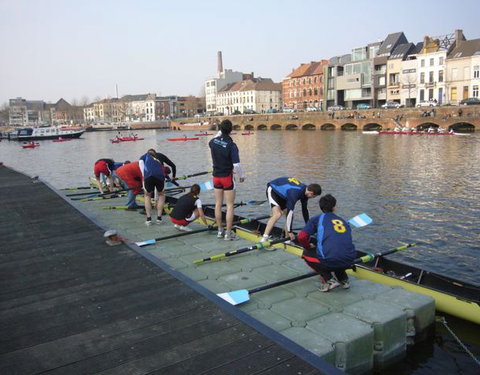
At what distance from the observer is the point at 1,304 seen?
607 cm

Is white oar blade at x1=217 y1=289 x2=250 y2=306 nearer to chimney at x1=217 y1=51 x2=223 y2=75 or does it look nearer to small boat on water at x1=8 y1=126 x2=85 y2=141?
small boat on water at x1=8 y1=126 x2=85 y2=141

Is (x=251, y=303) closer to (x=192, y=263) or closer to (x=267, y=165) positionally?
(x=192, y=263)

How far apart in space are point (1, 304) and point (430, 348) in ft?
23.3

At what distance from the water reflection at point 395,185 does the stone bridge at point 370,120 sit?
1576 centimetres

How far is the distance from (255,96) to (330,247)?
452 feet

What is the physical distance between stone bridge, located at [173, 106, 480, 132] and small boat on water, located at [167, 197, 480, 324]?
60461 mm

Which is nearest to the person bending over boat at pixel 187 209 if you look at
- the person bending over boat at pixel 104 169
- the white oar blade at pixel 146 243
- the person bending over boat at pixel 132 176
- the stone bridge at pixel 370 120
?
the white oar blade at pixel 146 243

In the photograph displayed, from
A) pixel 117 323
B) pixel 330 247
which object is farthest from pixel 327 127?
pixel 117 323

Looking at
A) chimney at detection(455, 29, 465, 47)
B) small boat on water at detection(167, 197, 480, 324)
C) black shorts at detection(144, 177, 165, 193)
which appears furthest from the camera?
chimney at detection(455, 29, 465, 47)

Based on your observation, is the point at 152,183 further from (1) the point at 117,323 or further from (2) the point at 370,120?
(2) the point at 370,120

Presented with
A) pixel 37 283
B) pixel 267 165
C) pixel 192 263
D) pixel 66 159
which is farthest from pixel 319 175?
pixel 66 159

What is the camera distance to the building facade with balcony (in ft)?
354

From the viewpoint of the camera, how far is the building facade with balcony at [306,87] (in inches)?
4250

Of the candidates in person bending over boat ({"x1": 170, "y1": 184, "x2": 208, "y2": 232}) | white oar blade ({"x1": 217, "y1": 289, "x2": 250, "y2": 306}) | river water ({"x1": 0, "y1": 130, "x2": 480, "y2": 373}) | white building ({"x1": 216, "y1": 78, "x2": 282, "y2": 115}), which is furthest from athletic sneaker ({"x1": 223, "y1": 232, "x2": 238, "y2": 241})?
white building ({"x1": 216, "y1": 78, "x2": 282, "y2": 115})
